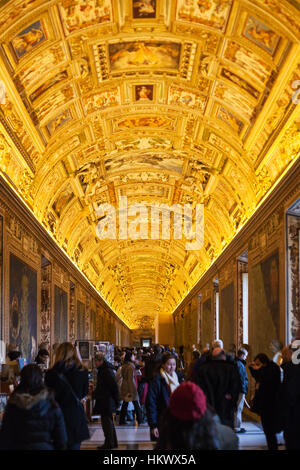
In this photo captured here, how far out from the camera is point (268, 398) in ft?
30.9

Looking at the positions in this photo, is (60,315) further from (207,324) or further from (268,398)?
→ (268,398)

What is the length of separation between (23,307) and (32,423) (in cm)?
1201

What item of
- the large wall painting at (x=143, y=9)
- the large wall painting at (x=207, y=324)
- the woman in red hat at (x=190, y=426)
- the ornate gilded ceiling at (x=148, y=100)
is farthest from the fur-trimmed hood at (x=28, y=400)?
the large wall painting at (x=207, y=324)

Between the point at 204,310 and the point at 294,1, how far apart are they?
2486 centimetres

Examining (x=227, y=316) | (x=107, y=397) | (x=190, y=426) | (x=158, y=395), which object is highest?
(x=227, y=316)

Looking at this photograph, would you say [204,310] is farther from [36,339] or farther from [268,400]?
[268,400]

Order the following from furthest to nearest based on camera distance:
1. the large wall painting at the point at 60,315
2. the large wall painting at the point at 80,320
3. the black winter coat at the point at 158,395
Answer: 1. the large wall painting at the point at 80,320
2. the large wall painting at the point at 60,315
3. the black winter coat at the point at 158,395

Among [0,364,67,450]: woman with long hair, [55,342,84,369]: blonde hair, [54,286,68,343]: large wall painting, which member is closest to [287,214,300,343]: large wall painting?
[55,342,84,369]: blonde hair

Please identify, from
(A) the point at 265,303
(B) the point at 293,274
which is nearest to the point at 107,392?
(B) the point at 293,274

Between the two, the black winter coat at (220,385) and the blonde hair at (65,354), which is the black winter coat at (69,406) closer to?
the blonde hair at (65,354)

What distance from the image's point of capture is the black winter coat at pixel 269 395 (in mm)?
9359

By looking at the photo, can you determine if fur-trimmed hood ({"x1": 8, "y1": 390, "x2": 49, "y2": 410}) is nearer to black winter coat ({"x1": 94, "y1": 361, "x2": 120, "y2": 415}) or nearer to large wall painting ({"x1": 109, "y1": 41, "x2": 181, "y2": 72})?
black winter coat ({"x1": 94, "y1": 361, "x2": 120, "y2": 415})

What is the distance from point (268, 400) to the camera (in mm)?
9398

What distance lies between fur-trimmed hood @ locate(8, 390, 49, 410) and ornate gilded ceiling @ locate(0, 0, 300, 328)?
8692 millimetres
